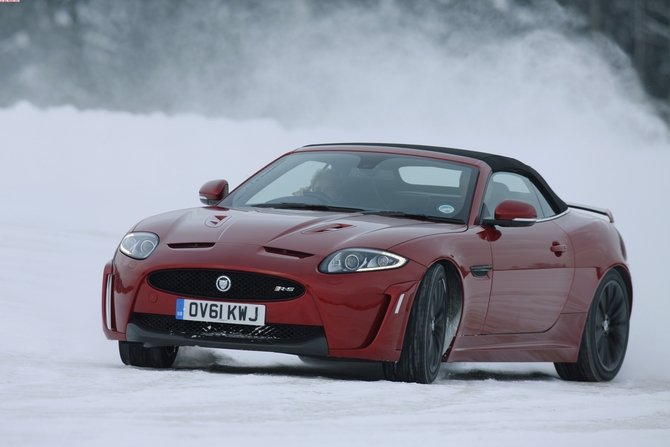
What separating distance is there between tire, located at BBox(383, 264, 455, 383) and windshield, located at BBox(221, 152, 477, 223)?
78cm

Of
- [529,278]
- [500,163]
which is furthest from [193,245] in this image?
[500,163]

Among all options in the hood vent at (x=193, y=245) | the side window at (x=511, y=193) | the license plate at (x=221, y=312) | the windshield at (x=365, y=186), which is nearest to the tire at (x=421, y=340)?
the license plate at (x=221, y=312)

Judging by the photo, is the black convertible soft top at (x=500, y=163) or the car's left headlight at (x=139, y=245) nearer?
the car's left headlight at (x=139, y=245)

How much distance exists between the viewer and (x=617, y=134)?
3209 centimetres

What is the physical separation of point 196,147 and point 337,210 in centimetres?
2264

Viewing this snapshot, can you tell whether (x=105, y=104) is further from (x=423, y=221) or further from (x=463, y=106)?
(x=423, y=221)

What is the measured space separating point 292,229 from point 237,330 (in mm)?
583

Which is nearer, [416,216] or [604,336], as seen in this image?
[416,216]

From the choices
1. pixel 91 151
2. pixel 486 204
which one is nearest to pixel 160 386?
pixel 486 204

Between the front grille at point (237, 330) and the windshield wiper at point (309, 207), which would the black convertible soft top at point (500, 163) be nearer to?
the windshield wiper at point (309, 207)

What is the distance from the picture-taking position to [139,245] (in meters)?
6.29

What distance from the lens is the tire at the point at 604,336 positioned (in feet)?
26.2

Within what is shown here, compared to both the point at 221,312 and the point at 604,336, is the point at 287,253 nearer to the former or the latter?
the point at 221,312

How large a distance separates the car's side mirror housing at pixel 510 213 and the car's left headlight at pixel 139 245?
1.82 m
